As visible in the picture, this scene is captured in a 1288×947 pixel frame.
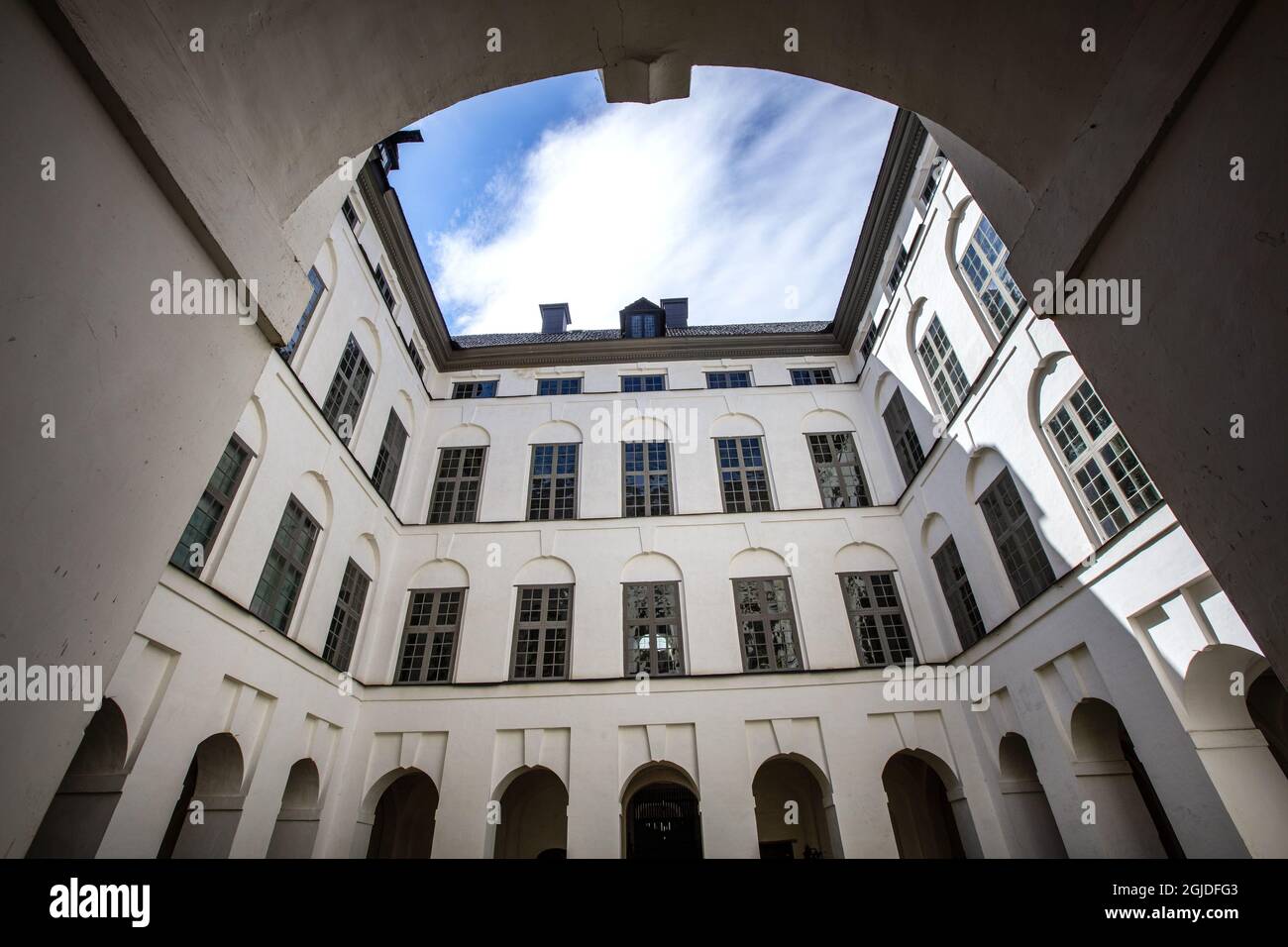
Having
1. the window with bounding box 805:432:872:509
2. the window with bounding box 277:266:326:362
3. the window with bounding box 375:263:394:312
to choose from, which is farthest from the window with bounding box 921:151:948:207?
the window with bounding box 375:263:394:312

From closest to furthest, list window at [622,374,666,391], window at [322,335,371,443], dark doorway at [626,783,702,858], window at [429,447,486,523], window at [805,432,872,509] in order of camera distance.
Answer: window at [322,335,371,443], dark doorway at [626,783,702,858], window at [805,432,872,509], window at [429,447,486,523], window at [622,374,666,391]

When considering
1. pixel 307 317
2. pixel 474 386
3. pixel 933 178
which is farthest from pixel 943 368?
pixel 474 386

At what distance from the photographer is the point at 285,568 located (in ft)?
38.9

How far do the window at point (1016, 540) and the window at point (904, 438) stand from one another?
2.85 m

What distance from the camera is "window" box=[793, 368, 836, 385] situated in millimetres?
20125

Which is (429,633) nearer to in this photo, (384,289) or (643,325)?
(384,289)

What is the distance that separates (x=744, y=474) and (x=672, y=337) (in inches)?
217

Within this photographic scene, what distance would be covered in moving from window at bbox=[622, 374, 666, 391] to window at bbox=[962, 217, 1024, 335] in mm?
9736

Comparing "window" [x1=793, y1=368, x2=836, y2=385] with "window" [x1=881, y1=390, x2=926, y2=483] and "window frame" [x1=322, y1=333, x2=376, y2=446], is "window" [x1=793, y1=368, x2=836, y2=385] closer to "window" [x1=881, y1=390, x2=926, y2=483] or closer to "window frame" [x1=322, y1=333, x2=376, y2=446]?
"window" [x1=881, y1=390, x2=926, y2=483]

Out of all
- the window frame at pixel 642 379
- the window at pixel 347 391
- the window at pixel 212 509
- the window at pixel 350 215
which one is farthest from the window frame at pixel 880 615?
the window at pixel 350 215

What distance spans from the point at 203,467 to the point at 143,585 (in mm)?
672

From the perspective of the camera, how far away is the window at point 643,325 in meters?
21.8

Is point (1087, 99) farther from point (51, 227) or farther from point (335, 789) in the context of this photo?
point (335, 789)

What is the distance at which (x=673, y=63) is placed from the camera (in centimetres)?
416
